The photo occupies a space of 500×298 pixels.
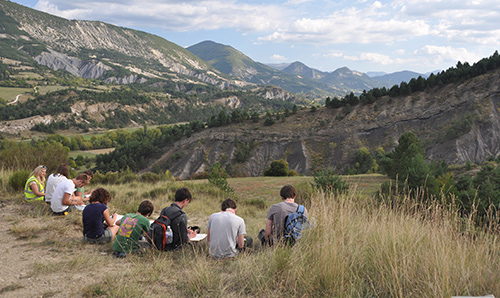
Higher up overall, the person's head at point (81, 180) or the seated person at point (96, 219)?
the person's head at point (81, 180)

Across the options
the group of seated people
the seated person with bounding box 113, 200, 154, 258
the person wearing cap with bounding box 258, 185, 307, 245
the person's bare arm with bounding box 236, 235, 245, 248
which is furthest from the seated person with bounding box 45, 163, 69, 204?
the person wearing cap with bounding box 258, 185, 307, 245

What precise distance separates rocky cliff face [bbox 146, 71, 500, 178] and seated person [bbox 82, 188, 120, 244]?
46.9m

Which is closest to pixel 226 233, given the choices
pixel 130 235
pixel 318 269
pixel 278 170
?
pixel 130 235

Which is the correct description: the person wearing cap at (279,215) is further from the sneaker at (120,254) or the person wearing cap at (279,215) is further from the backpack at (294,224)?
the sneaker at (120,254)

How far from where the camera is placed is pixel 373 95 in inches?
2361

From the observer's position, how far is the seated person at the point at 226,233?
16.9 feet

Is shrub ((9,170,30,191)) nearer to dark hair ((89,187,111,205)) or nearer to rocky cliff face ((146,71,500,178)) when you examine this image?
dark hair ((89,187,111,205))

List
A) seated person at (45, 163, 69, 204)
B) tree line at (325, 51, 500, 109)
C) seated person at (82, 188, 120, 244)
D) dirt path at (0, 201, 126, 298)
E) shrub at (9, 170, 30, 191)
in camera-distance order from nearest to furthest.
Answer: dirt path at (0, 201, 126, 298) < seated person at (82, 188, 120, 244) < seated person at (45, 163, 69, 204) < shrub at (9, 170, 30, 191) < tree line at (325, 51, 500, 109)

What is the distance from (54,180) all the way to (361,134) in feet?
178

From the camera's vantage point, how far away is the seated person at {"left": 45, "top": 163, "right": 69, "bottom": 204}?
7207 mm

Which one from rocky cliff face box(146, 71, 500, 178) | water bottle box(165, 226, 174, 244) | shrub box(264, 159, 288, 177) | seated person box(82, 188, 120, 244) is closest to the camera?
water bottle box(165, 226, 174, 244)

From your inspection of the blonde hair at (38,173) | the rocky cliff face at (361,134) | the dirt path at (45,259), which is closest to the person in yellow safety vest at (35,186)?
the blonde hair at (38,173)

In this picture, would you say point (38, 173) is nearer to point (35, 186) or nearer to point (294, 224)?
point (35, 186)

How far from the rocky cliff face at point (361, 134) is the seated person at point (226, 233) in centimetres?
4677
